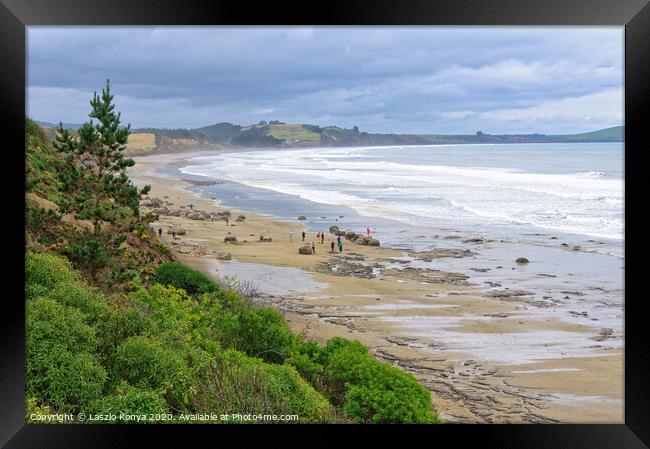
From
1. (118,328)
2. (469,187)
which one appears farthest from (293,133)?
(118,328)

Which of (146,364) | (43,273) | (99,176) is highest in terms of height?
(99,176)

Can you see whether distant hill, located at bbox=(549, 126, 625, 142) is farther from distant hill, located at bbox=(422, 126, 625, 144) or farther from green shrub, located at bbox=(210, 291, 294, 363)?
green shrub, located at bbox=(210, 291, 294, 363)

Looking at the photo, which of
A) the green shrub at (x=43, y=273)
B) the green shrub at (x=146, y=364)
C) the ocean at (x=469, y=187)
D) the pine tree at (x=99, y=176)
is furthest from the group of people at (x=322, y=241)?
the green shrub at (x=146, y=364)

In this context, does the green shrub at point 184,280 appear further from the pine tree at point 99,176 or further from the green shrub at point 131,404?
the green shrub at point 131,404

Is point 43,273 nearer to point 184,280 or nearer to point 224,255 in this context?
point 184,280

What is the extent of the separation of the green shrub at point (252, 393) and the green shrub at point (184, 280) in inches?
114

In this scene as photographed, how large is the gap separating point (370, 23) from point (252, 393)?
2.45m

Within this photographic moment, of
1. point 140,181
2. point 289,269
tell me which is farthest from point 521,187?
point 140,181

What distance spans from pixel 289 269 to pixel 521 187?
257 inches

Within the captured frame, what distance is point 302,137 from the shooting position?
14.1m

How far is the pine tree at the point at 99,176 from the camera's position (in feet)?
21.1

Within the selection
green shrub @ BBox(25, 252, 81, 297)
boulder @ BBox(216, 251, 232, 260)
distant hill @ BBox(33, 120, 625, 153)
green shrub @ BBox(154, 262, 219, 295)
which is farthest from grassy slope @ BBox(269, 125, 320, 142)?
green shrub @ BBox(25, 252, 81, 297)
